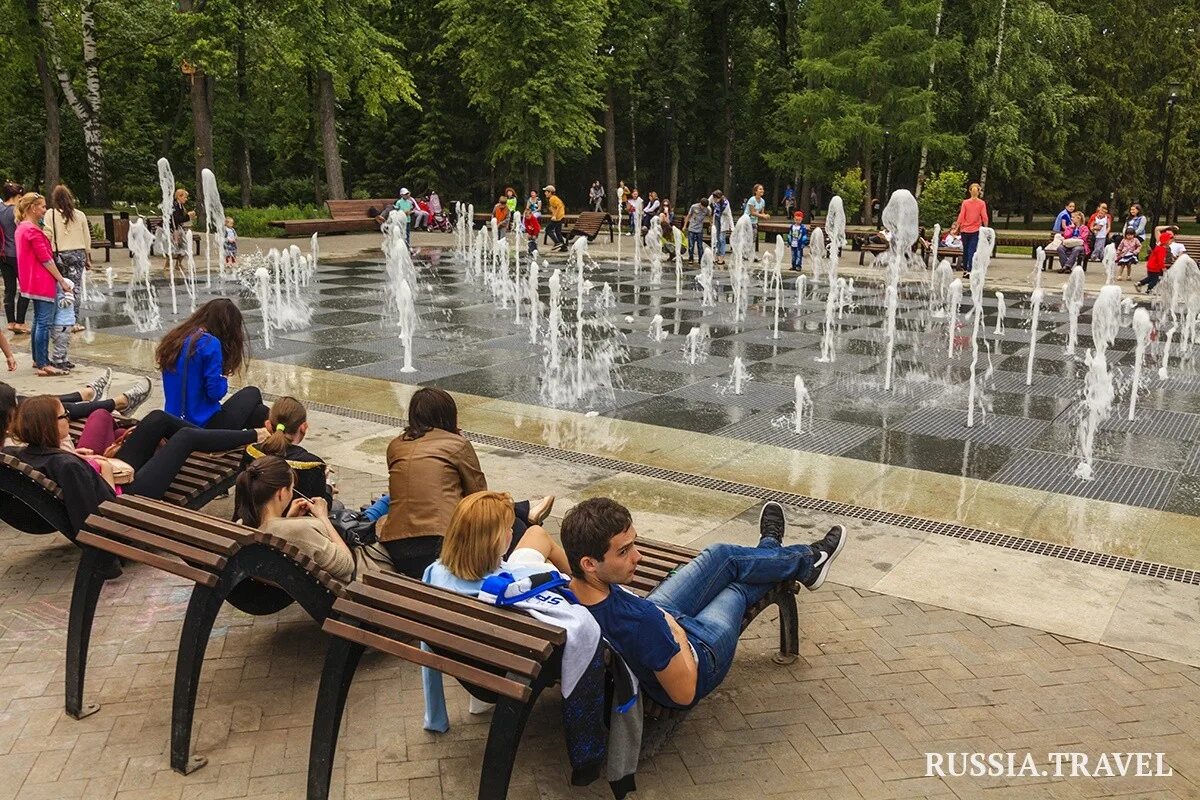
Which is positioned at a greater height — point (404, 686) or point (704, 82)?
point (704, 82)

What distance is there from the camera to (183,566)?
12.3ft

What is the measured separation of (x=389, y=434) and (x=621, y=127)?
42816 mm

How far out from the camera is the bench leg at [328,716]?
3.36 metres

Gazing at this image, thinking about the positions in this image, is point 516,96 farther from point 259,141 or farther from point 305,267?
point 305,267

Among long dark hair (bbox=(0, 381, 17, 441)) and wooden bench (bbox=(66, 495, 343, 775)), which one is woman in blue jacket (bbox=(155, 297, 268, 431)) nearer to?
long dark hair (bbox=(0, 381, 17, 441))

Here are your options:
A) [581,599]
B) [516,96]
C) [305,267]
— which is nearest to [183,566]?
[581,599]

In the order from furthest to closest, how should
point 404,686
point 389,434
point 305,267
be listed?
point 305,267
point 389,434
point 404,686

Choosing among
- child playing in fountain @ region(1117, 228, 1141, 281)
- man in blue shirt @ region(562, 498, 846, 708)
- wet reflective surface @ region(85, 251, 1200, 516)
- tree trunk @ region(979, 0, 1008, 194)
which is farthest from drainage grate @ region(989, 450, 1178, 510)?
tree trunk @ region(979, 0, 1008, 194)

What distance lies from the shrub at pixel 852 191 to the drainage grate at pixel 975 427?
27.3 m

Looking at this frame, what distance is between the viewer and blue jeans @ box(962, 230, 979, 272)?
18.4 metres

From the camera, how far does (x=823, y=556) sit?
4.53 metres

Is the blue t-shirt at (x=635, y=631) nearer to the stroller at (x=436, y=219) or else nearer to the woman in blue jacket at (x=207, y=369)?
the woman in blue jacket at (x=207, y=369)

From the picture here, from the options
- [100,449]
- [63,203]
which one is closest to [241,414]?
[100,449]

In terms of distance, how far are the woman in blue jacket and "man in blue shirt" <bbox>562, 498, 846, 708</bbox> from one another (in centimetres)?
316
